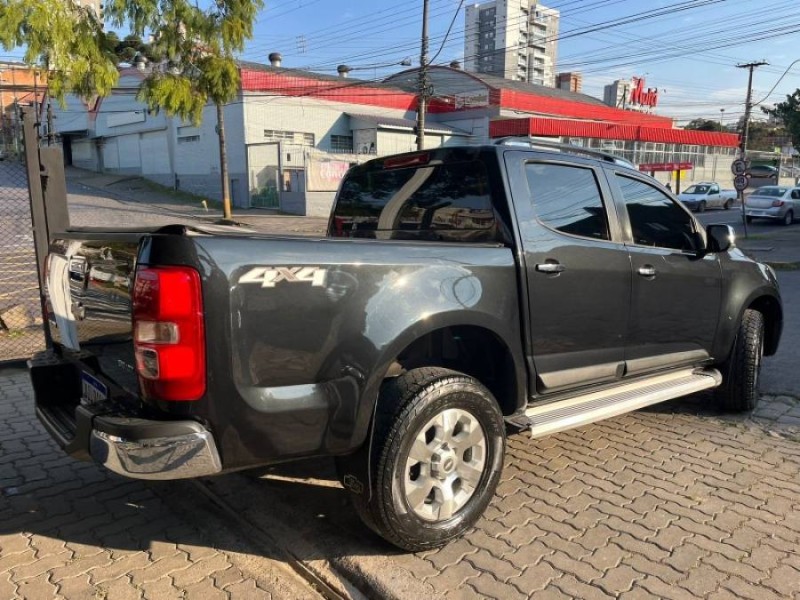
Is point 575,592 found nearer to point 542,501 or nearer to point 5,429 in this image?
point 542,501

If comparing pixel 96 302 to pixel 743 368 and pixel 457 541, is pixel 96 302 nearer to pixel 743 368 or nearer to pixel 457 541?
pixel 457 541

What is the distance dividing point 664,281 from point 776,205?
86.0 ft

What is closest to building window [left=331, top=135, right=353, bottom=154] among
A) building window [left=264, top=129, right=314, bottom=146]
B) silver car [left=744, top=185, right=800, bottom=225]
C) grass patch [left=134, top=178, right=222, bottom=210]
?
building window [left=264, top=129, right=314, bottom=146]

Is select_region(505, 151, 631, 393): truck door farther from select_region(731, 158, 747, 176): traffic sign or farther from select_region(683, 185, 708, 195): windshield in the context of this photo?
select_region(683, 185, 708, 195): windshield

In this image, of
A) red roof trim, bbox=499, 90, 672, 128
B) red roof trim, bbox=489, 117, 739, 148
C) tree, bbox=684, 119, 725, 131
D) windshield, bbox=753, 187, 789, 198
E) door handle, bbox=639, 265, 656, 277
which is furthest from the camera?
tree, bbox=684, 119, 725, 131

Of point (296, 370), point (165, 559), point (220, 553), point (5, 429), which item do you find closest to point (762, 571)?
point (296, 370)

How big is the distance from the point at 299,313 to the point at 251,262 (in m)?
0.28

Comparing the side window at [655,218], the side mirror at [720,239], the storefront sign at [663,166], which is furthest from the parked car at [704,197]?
the side window at [655,218]

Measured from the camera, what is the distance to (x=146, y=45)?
962 cm

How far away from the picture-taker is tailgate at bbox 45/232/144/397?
8.60ft

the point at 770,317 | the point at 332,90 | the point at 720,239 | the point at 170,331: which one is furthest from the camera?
the point at 332,90

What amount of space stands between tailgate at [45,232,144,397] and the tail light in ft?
0.62

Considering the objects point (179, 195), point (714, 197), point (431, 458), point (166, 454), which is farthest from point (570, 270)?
point (714, 197)

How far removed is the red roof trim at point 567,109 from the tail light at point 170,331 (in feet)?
124
